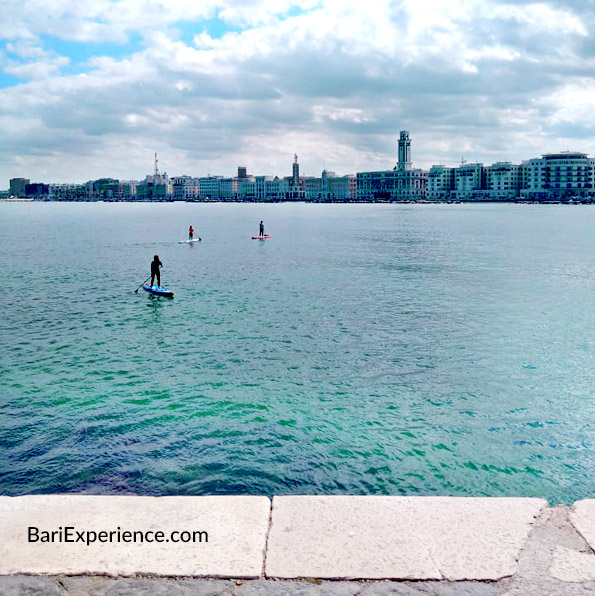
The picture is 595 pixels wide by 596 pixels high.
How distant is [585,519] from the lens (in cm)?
529

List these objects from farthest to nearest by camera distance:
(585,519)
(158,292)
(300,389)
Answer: (158,292), (300,389), (585,519)

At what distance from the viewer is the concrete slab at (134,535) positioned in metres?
4.68

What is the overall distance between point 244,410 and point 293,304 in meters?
15.5

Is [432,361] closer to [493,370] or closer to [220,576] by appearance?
[493,370]

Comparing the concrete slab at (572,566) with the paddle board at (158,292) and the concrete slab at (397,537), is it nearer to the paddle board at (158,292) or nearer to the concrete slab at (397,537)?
the concrete slab at (397,537)

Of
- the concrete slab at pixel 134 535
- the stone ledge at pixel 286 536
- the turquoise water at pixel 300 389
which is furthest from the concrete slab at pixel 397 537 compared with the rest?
the turquoise water at pixel 300 389

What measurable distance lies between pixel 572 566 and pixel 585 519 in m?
0.82

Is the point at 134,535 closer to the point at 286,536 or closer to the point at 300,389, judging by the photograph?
the point at 286,536

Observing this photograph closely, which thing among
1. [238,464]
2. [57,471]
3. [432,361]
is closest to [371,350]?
[432,361]

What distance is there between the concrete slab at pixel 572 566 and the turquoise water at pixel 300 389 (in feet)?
19.4

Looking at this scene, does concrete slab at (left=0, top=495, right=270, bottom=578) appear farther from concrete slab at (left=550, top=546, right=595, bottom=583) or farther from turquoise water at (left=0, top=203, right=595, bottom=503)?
turquoise water at (left=0, top=203, right=595, bottom=503)

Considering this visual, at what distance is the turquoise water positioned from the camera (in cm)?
1129

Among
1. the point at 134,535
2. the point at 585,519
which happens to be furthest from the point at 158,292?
the point at 585,519

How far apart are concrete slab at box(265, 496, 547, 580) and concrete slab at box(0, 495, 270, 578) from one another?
0.27 metres
